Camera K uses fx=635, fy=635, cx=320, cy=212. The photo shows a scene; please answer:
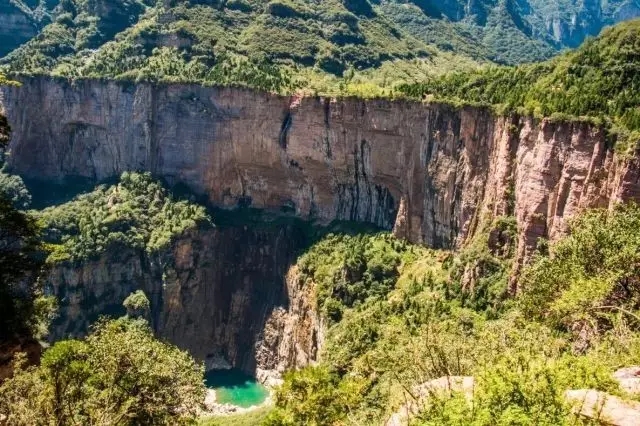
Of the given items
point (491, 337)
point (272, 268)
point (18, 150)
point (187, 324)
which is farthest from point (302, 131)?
point (491, 337)

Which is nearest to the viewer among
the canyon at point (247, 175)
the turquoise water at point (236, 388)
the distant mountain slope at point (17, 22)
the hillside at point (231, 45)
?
the canyon at point (247, 175)

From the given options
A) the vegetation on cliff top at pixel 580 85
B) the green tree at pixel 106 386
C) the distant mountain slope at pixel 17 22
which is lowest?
the green tree at pixel 106 386

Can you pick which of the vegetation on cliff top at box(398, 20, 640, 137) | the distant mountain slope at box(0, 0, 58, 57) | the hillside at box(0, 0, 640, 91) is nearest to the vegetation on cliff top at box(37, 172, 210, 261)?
the hillside at box(0, 0, 640, 91)

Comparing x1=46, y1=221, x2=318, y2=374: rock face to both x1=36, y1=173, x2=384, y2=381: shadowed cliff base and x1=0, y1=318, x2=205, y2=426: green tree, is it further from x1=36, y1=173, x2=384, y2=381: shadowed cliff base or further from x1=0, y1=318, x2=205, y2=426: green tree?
x1=0, y1=318, x2=205, y2=426: green tree

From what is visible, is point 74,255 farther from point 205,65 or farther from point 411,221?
point 411,221

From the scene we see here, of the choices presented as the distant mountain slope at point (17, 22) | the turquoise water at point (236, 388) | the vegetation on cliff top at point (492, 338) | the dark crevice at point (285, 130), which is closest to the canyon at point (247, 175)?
the dark crevice at point (285, 130)

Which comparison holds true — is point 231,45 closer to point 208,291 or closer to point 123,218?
point 123,218

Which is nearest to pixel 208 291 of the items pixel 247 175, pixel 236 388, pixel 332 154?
pixel 236 388

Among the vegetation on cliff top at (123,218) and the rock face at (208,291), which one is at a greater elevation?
the vegetation on cliff top at (123,218)

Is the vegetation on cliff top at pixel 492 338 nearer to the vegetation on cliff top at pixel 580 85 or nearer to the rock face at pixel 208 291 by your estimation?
the vegetation on cliff top at pixel 580 85
